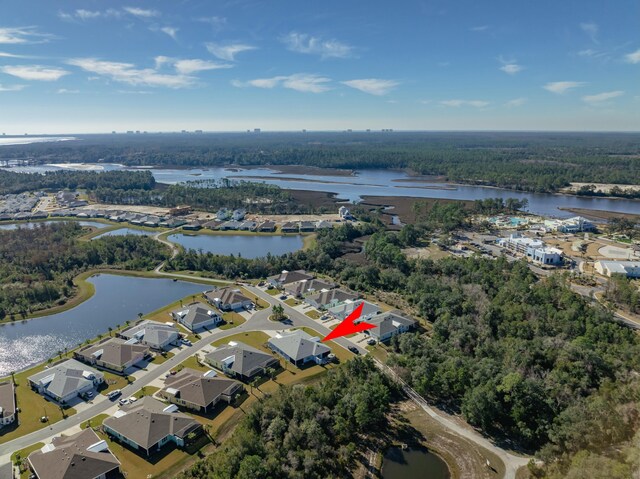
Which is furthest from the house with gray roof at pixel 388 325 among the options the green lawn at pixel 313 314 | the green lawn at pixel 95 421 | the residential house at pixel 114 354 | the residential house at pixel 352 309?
the green lawn at pixel 95 421

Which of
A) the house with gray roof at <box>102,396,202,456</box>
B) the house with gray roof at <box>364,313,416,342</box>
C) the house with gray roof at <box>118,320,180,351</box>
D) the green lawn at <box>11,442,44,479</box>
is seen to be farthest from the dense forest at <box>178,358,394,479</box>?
the house with gray roof at <box>118,320,180,351</box>

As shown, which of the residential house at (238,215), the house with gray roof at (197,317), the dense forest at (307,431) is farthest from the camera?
the residential house at (238,215)

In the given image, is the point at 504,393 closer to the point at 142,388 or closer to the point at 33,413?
the point at 142,388

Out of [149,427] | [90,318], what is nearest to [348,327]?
[149,427]

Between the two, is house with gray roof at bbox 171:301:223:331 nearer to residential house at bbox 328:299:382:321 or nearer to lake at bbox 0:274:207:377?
lake at bbox 0:274:207:377

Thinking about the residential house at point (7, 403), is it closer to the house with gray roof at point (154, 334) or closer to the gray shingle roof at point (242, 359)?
the house with gray roof at point (154, 334)

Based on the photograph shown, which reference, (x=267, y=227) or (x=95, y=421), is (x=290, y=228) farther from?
(x=95, y=421)
